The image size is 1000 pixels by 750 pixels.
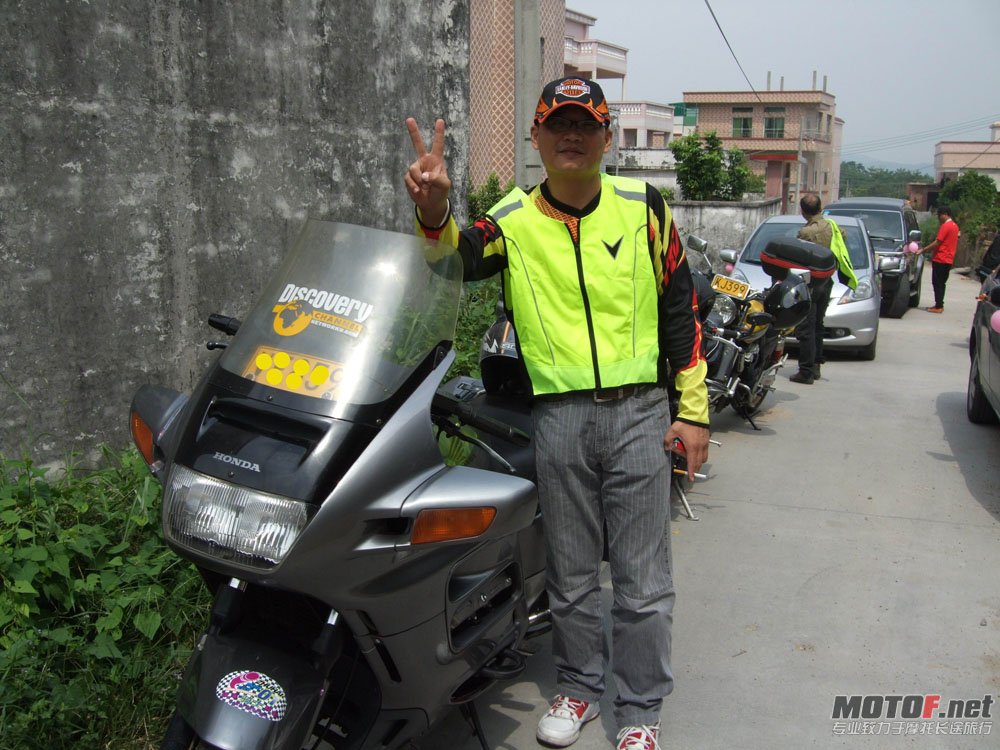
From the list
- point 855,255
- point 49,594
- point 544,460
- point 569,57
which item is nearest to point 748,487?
point 544,460

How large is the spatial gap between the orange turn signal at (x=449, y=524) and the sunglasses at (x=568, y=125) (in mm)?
1233

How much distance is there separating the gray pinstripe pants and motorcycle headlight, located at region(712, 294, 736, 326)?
3.43 metres

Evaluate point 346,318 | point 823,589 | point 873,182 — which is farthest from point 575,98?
point 873,182

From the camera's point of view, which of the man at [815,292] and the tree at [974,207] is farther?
the tree at [974,207]

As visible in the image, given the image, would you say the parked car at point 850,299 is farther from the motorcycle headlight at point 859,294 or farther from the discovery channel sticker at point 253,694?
the discovery channel sticker at point 253,694

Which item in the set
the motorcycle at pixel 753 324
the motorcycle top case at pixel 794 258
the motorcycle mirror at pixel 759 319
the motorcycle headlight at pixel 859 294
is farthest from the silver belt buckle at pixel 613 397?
the motorcycle headlight at pixel 859 294

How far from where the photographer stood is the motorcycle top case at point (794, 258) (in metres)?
6.92

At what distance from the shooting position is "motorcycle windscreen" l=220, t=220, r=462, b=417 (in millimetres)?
2398

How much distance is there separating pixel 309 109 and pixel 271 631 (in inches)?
148

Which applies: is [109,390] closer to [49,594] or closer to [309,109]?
[49,594]

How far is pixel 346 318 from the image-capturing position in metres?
2.47

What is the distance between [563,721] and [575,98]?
203 cm

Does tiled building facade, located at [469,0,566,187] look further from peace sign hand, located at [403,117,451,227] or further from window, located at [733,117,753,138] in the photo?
window, located at [733,117,753,138]

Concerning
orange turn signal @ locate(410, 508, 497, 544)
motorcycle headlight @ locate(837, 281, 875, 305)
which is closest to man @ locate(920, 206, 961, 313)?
→ motorcycle headlight @ locate(837, 281, 875, 305)
